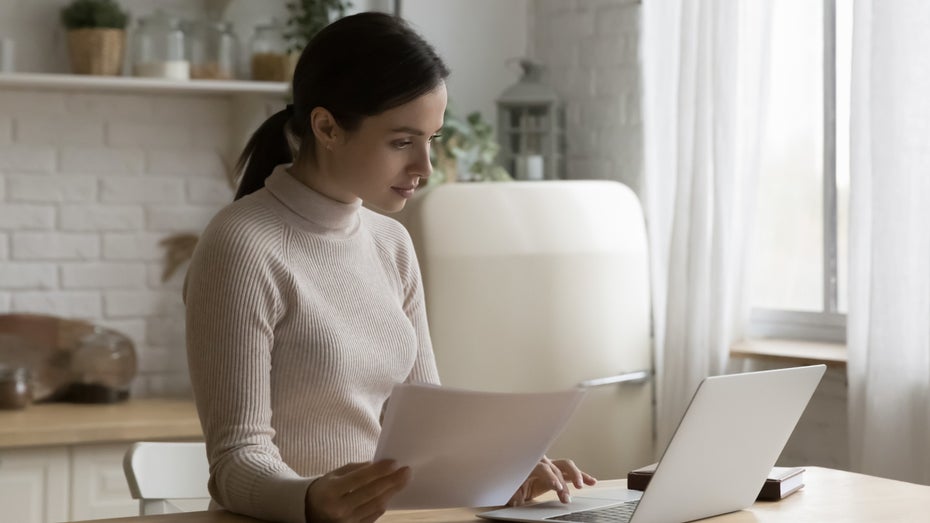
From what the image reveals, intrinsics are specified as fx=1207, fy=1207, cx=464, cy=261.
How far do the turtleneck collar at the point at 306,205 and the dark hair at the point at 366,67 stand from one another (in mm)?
109

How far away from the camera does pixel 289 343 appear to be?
1630mm

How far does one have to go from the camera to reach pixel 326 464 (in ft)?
5.54

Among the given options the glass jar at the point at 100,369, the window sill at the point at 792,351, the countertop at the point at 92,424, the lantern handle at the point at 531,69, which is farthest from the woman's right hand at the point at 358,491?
the lantern handle at the point at 531,69

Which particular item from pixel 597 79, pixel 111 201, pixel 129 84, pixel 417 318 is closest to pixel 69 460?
pixel 111 201

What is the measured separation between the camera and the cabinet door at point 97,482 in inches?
120

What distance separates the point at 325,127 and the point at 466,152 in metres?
1.75

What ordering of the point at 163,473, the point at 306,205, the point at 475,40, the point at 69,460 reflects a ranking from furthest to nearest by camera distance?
the point at 475,40, the point at 69,460, the point at 163,473, the point at 306,205

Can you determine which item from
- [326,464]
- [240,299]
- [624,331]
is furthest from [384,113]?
[624,331]

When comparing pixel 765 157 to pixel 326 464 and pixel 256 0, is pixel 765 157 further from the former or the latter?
pixel 326 464

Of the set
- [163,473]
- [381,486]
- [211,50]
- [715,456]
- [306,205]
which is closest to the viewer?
[381,486]

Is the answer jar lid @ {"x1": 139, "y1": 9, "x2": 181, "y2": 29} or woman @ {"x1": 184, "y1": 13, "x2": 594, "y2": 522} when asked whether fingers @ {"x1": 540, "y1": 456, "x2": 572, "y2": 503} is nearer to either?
woman @ {"x1": 184, "y1": 13, "x2": 594, "y2": 522}

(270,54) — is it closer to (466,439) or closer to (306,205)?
(306,205)

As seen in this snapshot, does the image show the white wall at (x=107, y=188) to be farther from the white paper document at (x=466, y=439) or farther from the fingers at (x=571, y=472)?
the white paper document at (x=466, y=439)

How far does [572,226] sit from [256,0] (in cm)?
130
